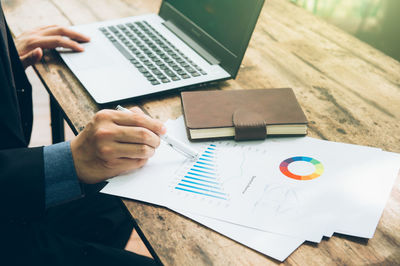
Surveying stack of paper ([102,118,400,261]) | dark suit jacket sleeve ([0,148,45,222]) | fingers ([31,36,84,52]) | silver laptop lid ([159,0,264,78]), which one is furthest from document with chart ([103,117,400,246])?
fingers ([31,36,84,52])

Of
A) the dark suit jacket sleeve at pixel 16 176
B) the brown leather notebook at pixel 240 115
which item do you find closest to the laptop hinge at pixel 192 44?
the brown leather notebook at pixel 240 115

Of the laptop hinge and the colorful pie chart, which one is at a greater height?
the laptop hinge

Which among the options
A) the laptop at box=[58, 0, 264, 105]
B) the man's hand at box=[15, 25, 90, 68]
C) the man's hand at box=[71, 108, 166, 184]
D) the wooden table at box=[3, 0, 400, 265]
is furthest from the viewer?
the man's hand at box=[15, 25, 90, 68]

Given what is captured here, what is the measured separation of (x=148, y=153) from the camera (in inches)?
26.6

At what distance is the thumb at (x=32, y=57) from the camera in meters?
0.95

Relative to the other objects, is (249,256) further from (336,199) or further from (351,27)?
(351,27)

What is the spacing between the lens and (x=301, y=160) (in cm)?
70

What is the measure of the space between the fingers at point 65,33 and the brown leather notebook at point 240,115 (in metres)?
0.39

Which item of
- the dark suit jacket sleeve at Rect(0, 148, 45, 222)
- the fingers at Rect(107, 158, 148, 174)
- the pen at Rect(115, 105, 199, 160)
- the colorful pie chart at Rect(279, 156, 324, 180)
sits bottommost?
the dark suit jacket sleeve at Rect(0, 148, 45, 222)

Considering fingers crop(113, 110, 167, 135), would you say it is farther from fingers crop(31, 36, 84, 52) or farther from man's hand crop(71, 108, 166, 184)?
fingers crop(31, 36, 84, 52)

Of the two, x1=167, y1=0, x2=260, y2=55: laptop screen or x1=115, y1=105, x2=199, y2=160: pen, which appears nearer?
x1=115, y1=105, x2=199, y2=160: pen

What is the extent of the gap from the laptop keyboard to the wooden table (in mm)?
65

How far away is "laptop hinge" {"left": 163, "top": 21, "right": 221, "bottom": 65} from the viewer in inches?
37.3

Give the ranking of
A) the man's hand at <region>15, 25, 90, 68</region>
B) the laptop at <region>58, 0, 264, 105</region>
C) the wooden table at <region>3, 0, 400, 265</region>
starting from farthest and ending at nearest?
the man's hand at <region>15, 25, 90, 68</region> < the laptop at <region>58, 0, 264, 105</region> < the wooden table at <region>3, 0, 400, 265</region>
